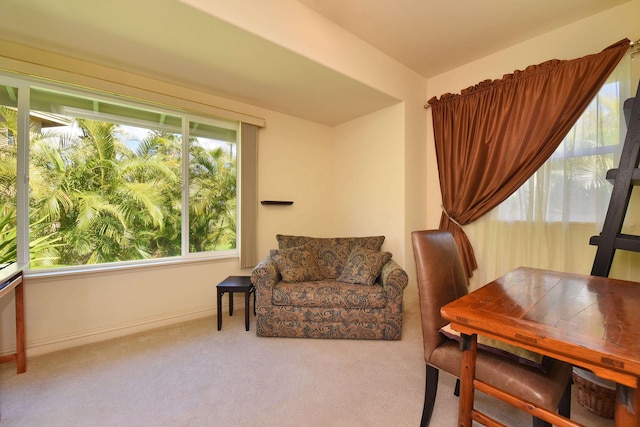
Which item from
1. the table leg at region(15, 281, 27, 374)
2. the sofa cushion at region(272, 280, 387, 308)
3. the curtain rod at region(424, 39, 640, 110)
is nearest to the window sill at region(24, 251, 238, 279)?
the table leg at region(15, 281, 27, 374)

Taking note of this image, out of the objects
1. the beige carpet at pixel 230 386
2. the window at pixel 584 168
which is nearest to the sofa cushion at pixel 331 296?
the beige carpet at pixel 230 386

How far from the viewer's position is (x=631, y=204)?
197 centimetres

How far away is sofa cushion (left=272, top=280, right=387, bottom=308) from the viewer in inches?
91.7

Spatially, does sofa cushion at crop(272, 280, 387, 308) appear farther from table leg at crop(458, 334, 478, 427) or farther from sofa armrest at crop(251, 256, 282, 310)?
table leg at crop(458, 334, 478, 427)

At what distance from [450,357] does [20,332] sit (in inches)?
111

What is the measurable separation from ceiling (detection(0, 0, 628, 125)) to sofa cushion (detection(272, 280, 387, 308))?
1959 mm

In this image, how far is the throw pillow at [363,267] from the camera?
8.38 feet

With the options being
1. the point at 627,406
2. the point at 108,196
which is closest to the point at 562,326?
the point at 627,406

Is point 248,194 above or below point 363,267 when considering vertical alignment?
above

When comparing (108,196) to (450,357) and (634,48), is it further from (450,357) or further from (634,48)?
(634,48)

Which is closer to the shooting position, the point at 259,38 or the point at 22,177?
the point at 259,38

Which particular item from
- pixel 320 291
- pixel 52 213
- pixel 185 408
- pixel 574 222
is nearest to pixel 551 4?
pixel 574 222

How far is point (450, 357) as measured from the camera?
1.26 metres

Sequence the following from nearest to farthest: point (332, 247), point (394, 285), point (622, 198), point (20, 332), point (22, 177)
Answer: point (622, 198) < point (20, 332) < point (22, 177) < point (394, 285) < point (332, 247)
